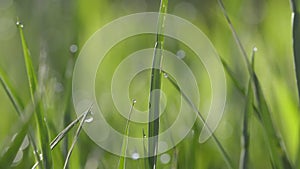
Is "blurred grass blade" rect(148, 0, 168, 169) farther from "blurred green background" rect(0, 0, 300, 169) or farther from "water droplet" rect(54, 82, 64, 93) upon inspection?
"water droplet" rect(54, 82, 64, 93)

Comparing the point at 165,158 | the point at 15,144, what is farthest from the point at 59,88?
the point at 15,144

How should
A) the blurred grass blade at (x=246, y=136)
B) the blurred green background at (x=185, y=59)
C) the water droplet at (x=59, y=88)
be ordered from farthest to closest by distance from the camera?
the water droplet at (x=59, y=88), the blurred green background at (x=185, y=59), the blurred grass blade at (x=246, y=136)

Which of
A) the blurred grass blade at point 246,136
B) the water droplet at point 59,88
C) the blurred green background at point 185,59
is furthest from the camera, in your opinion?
the water droplet at point 59,88

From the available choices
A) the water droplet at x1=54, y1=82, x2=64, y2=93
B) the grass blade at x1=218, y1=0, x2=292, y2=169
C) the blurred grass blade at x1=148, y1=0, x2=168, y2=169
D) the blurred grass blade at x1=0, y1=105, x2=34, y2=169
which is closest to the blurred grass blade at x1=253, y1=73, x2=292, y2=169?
the grass blade at x1=218, y1=0, x2=292, y2=169

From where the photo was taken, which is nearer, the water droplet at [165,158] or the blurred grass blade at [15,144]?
the blurred grass blade at [15,144]

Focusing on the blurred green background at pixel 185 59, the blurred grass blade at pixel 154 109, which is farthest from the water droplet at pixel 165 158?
the blurred grass blade at pixel 154 109

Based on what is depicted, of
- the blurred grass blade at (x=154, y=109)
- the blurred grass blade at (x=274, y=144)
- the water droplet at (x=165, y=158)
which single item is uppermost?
the blurred grass blade at (x=154, y=109)

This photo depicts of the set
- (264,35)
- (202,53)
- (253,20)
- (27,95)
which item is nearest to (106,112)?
(27,95)

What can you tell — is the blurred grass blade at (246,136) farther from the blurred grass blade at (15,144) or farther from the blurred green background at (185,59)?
the blurred grass blade at (15,144)
